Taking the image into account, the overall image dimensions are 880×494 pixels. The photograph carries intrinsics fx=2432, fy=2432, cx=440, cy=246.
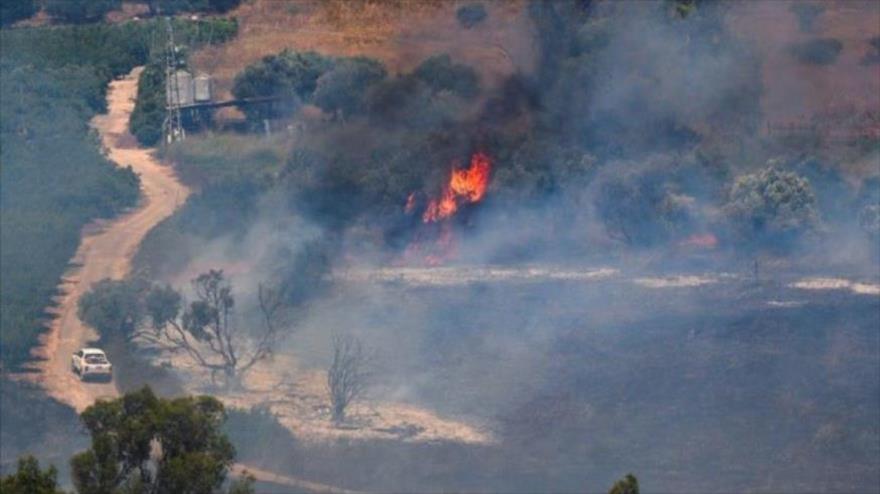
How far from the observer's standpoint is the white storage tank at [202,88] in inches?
3061

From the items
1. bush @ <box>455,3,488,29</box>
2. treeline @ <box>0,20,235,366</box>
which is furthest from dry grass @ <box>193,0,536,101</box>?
treeline @ <box>0,20,235,366</box>

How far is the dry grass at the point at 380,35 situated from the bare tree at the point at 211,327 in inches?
443

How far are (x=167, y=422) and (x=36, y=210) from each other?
33328 mm

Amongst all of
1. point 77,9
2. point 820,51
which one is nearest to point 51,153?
point 77,9

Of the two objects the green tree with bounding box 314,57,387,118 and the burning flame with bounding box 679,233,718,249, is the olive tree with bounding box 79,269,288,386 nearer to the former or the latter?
the green tree with bounding box 314,57,387,118

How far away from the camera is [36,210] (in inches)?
2697

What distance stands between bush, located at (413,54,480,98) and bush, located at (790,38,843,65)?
375 inches

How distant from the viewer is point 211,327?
182ft

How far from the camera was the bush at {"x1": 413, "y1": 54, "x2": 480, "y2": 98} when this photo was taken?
63875 millimetres

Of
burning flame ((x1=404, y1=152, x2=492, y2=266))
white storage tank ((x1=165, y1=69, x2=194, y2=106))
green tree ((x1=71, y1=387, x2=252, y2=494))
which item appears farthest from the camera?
white storage tank ((x1=165, y1=69, x2=194, y2=106))

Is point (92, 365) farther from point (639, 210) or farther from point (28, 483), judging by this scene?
point (28, 483)

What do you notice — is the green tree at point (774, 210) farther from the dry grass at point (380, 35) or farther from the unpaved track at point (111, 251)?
the unpaved track at point (111, 251)

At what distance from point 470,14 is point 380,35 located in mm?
4089

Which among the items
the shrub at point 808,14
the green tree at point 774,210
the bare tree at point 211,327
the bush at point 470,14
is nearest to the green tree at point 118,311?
the bare tree at point 211,327
